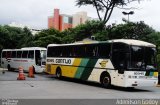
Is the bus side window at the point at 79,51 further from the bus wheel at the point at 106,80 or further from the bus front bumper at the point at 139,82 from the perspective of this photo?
the bus front bumper at the point at 139,82

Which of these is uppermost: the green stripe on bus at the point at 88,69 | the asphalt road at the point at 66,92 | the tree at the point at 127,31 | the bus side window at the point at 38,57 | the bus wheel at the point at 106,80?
the tree at the point at 127,31

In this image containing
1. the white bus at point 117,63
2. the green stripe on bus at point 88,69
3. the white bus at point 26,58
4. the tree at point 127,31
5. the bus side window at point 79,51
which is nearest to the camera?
the white bus at point 117,63

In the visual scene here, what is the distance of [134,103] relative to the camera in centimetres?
1495

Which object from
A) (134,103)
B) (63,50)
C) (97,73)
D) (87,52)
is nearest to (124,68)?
(97,73)

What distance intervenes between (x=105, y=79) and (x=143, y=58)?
277cm

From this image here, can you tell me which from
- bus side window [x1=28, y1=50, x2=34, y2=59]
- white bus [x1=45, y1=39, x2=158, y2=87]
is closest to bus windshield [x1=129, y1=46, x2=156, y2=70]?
white bus [x1=45, y1=39, x2=158, y2=87]

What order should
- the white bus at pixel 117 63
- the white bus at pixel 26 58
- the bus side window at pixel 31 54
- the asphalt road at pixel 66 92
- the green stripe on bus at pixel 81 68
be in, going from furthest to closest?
the bus side window at pixel 31 54
the white bus at pixel 26 58
the green stripe on bus at pixel 81 68
the white bus at pixel 117 63
the asphalt road at pixel 66 92

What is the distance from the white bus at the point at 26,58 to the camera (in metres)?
35.2

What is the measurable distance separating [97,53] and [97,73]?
4.13ft

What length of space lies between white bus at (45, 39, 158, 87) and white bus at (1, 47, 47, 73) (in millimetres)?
8869

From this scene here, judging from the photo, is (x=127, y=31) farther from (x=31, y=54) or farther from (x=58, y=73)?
(x=58, y=73)

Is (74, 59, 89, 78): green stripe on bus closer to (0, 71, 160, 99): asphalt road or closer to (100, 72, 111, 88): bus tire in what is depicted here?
(100, 72, 111, 88): bus tire

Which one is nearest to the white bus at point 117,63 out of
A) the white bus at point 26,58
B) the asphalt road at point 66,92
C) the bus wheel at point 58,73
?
the asphalt road at point 66,92

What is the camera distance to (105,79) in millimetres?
22906
